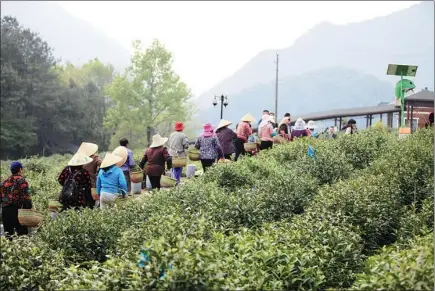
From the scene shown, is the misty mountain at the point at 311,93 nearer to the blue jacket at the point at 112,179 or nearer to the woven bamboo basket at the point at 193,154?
the woven bamboo basket at the point at 193,154

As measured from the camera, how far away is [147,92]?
42.9 metres

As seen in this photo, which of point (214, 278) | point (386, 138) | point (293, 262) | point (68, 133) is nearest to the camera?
point (214, 278)

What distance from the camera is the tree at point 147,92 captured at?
4259 centimetres

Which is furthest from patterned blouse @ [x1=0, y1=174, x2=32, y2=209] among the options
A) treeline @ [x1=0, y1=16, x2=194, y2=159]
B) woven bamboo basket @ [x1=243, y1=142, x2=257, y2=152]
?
treeline @ [x1=0, y1=16, x2=194, y2=159]

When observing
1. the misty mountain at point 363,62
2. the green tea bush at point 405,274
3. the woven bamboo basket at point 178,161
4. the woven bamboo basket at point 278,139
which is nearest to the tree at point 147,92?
the woven bamboo basket at point 278,139

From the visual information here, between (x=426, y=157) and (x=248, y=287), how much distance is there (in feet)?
19.1

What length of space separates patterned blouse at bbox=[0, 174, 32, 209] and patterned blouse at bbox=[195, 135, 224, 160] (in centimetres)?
492

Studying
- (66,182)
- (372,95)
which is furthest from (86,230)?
(372,95)

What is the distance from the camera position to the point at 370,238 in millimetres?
7539

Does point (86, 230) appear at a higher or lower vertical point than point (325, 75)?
lower

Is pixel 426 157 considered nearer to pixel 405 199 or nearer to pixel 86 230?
pixel 405 199

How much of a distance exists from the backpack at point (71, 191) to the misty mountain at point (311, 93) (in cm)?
13639

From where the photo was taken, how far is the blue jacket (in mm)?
8781

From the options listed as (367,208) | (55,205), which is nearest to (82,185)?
(55,205)
